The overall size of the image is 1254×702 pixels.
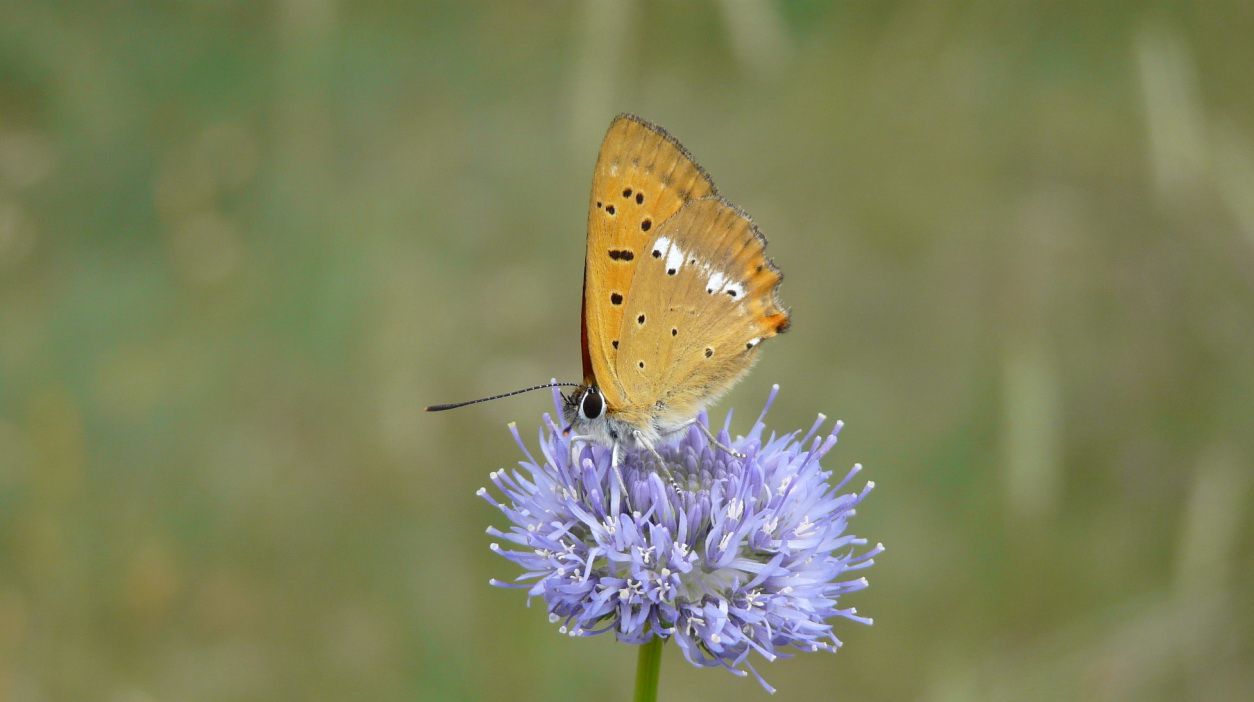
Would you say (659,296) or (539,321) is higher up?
(539,321)

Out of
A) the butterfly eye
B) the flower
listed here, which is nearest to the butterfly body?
the butterfly eye

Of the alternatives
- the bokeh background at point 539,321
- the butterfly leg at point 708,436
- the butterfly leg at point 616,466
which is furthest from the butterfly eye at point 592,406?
the bokeh background at point 539,321

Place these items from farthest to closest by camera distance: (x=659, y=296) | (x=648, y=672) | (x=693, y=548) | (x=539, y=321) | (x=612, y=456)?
1. (x=539, y=321)
2. (x=659, y=296)
3. (x=612, y=456)
4. (x=693, y=548)
5. (x=648, y=672)

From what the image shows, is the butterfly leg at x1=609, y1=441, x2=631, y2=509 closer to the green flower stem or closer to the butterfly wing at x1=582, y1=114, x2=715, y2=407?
the butterfly wing at x1=582, y1=114, x2=715, y2=407

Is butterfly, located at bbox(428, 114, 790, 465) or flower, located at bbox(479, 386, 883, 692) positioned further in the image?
butterfly, located at bbox(428, 114, 790, 465)

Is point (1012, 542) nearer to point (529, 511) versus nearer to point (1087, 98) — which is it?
point (1087, 98)

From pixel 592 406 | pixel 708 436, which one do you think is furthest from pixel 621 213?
pixel 708 436

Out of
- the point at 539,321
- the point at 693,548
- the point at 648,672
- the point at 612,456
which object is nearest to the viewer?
the point at 648,672

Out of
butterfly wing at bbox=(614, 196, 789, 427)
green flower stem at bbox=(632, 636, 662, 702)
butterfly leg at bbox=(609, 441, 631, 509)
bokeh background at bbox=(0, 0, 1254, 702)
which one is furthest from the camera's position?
bokeh background at bbox=(0, 0, 1254, 702)

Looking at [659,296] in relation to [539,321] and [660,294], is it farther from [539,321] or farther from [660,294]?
[539,321]
